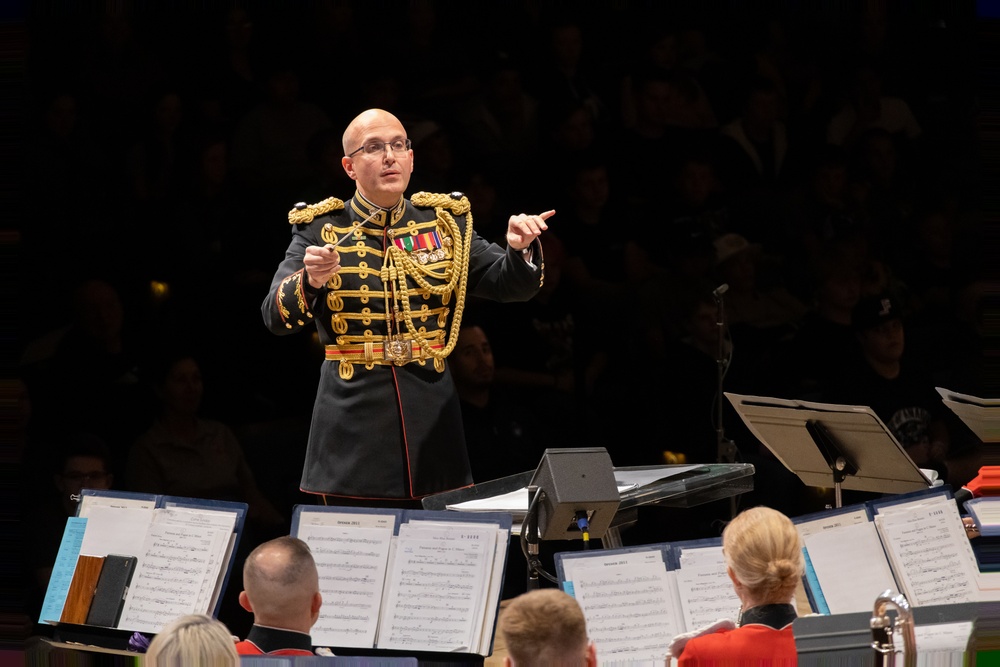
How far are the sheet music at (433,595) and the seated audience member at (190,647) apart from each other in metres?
0.97

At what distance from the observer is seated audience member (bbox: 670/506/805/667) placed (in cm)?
263

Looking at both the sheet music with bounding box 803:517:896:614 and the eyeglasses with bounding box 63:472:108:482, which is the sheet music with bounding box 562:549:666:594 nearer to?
the sheet music with bounding box 803:517:896:614

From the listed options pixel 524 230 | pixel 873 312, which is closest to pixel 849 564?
pixel 524 230

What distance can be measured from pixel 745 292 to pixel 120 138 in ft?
8.72

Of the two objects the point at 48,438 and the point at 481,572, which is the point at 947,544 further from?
the point at 48,438

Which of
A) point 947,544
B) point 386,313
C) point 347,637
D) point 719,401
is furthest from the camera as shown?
point 719,401

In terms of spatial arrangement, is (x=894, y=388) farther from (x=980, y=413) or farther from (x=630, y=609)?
(x=630, y=609)

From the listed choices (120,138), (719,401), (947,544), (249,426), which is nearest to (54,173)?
(120,138)

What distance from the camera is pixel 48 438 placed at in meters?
5.25

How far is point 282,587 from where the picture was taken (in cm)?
270

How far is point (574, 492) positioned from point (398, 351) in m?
0.76

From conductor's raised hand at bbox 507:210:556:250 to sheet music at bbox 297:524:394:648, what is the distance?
0.82 meters

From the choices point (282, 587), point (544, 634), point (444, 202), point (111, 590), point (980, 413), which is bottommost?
point (544, 634)

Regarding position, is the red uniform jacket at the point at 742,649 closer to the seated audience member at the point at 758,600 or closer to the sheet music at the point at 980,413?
the seated audience member at the point at 758,600
